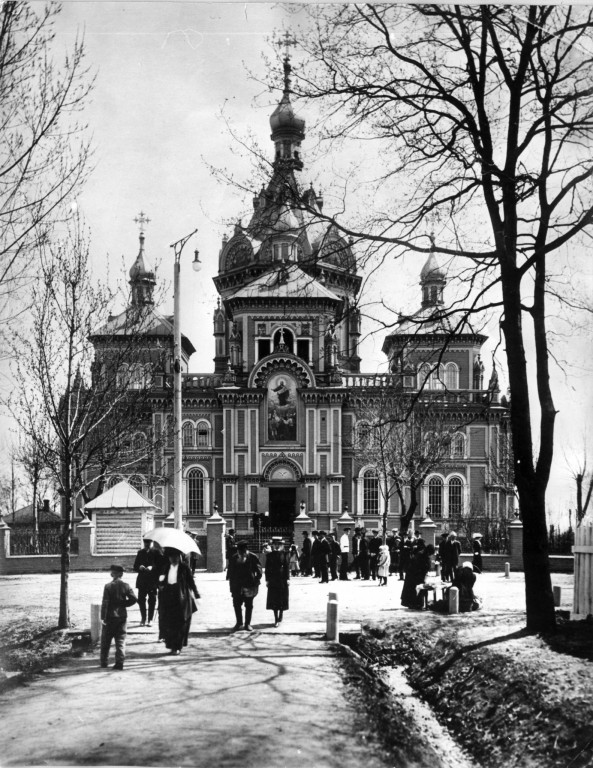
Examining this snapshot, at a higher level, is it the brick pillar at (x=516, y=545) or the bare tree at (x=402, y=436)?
the bare tree at (x=402, y=436)

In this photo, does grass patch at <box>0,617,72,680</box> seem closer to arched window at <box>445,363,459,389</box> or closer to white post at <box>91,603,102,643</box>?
white post at <box>91,603,102,643</box>

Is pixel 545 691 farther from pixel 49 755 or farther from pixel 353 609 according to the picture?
pixel 49 755

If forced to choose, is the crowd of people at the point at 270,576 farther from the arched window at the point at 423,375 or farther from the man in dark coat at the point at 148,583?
the arched window at the point at 423,375

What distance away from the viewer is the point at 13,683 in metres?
8.45

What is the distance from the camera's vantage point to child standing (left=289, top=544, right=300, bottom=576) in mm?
14891

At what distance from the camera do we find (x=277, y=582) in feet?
38.3

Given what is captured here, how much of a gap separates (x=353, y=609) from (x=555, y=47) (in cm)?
660

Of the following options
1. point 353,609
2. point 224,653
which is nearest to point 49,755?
point 224,653

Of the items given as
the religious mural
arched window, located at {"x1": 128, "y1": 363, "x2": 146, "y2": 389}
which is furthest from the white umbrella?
the religious mural

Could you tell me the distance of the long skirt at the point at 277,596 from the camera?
1132 cm

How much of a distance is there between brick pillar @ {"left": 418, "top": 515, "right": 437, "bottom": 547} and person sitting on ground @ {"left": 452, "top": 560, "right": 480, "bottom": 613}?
5.69 metres

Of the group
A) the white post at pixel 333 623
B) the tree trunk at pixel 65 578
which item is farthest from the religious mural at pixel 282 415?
the white post at pixel 333 623

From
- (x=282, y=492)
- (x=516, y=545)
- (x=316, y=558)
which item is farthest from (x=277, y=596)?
(x=282, y=492)

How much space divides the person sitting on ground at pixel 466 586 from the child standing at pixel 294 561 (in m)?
4.42
